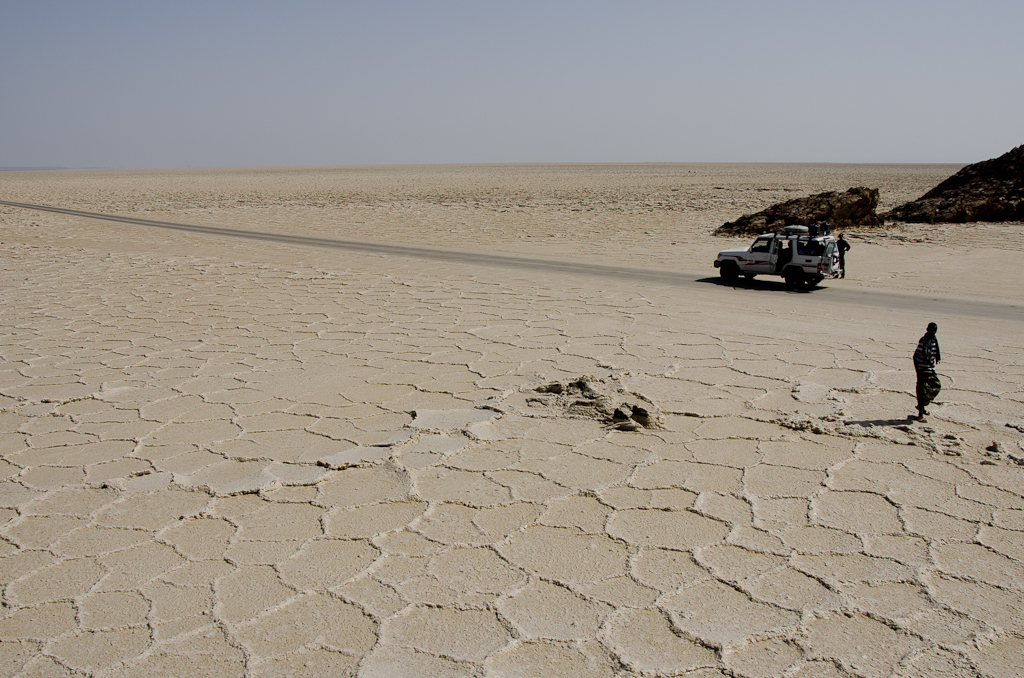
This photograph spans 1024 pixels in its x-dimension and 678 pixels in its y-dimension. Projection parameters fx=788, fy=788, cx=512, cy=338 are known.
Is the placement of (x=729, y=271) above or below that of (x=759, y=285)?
above

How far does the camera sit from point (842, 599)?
3123 mm

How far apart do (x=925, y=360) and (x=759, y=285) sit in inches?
272

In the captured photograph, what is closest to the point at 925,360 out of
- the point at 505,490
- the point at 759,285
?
the point at 505,490

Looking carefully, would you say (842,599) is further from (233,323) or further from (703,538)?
(233,323)

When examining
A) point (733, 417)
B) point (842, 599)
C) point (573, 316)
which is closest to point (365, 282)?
point (573, 316)

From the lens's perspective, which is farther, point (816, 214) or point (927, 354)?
point (816, 214)

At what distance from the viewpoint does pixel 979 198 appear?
786 inches

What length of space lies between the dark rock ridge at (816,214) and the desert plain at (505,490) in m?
8.68

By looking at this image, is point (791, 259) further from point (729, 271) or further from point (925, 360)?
point (925, 360)

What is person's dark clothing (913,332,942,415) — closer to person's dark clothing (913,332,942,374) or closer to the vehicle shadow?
person's dark clothing (913,332,942,374)

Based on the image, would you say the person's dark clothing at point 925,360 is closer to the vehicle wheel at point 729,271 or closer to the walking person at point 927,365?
the walking person at point 927,365

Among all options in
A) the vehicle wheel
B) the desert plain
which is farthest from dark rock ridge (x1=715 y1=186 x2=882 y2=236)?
the desert plain

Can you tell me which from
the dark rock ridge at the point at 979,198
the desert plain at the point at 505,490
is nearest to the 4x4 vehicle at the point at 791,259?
the desert plain at the point at 505,490

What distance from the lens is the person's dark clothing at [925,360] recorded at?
185 inches
